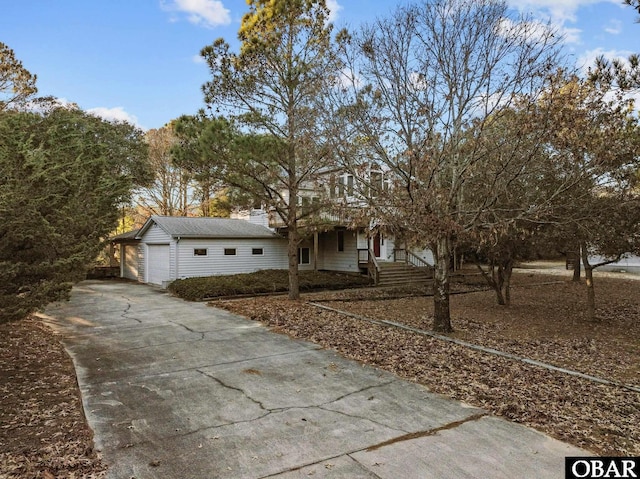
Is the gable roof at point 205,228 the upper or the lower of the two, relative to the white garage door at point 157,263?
upper

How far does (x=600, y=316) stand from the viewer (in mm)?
10914

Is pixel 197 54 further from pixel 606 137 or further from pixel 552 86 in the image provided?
pixel 606 137

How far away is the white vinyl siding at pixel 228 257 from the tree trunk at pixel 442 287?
37.2 ft

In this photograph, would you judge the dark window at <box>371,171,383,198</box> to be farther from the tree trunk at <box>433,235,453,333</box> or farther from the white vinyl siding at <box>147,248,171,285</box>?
the white vinyl siding at <box>147,248,171,285</box>

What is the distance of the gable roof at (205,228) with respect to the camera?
16.9 meters

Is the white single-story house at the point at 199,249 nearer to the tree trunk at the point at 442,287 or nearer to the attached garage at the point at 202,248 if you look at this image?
the attached garage at the point at 202,248

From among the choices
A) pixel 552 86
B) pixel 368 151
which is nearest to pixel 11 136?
pixel 368 151

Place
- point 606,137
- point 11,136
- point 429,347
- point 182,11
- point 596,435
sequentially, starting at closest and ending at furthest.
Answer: point 596,435 < point 11,136 < point 606,137 < point 429,347 < point 182,11

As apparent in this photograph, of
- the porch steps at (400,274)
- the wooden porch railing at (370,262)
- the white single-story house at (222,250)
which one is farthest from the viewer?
the porch steps at (400,274)

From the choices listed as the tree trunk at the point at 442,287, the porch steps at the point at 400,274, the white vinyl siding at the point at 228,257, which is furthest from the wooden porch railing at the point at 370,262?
the tree trunk at the point at 442,287

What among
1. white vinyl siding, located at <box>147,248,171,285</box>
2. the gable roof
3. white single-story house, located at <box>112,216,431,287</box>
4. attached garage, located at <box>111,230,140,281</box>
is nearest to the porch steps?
white single-story house, located at <box>112,216,431,287</box>

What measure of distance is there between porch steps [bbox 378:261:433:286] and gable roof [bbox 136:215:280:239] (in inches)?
208

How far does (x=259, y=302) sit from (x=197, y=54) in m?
7.15

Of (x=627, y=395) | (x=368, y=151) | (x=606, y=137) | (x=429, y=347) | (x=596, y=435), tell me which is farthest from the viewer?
(x=368, y=151)
